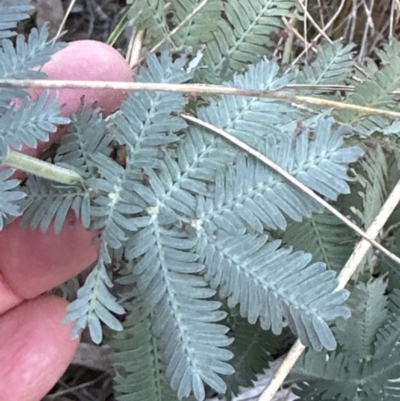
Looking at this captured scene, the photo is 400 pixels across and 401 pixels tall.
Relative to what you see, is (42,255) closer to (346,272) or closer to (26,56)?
(26,56)

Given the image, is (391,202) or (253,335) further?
(253,335)

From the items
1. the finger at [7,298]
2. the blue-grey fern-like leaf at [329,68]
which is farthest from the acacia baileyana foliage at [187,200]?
the finger at [7,298]

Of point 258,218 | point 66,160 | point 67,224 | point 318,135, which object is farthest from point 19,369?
point 318,135

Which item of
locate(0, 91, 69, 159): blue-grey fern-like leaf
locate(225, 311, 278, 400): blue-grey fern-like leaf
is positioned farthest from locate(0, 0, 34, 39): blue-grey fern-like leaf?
locate(225, 311, 278, 400): blue-grey fern-like leaf

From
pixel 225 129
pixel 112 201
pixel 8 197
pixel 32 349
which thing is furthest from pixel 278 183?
pixel 32 349

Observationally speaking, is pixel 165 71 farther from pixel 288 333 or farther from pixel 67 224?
pixel 288 333

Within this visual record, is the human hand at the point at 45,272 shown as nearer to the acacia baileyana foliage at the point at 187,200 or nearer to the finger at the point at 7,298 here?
the finger at the point at 7,298
